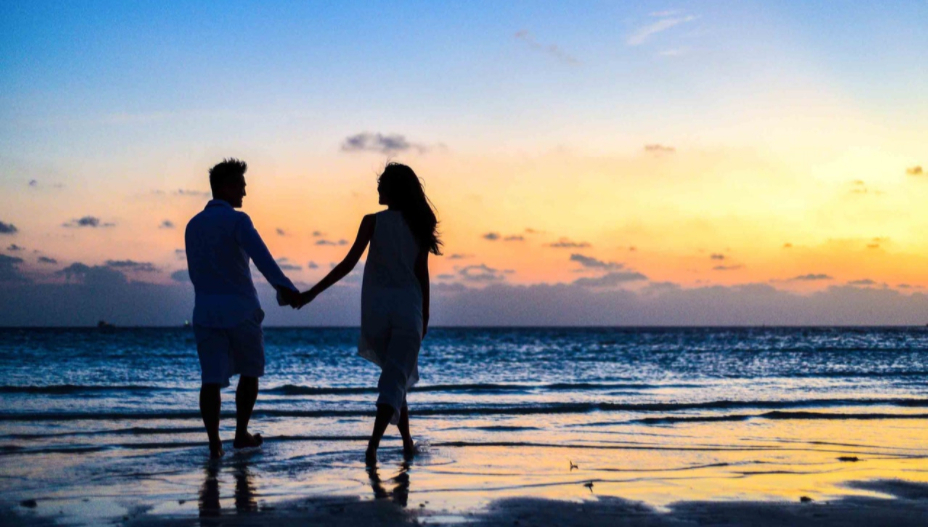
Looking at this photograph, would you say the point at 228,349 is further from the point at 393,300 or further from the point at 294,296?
the point at 393,300

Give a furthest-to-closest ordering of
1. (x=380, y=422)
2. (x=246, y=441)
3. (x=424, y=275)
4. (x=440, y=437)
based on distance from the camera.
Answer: (x=440, y=437) → (x=246, y=441) → (x=424, y=275) → (x=380, y=422)

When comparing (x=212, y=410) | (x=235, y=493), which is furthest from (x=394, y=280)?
(x=235, y=493)

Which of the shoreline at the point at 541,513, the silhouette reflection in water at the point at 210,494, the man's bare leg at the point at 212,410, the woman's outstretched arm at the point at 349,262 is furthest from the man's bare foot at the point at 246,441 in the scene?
the shoreline at the point at 541,513

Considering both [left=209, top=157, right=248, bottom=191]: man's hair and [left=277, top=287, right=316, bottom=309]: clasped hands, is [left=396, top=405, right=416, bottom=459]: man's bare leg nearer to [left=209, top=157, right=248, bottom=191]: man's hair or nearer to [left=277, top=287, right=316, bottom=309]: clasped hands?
[left=277, top=287, right=316, bottom=309]: clasped hands

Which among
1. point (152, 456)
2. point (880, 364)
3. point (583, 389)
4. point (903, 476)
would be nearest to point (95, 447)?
point (152, 456)

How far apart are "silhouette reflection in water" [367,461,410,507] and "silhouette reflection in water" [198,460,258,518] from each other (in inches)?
25.9

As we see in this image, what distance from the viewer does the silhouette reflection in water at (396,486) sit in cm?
406

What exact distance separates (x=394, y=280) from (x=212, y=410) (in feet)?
5.23

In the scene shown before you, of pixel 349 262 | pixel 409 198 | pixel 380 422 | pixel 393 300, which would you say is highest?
pixel 409 198

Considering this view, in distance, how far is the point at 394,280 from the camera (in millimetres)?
5258

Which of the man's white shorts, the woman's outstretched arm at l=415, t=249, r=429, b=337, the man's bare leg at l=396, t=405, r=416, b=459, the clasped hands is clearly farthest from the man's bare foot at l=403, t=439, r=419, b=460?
the clasped hands

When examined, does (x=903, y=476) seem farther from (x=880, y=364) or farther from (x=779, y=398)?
(x=880, y=364)

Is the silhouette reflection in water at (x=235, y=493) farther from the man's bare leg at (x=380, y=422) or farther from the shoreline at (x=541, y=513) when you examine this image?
the man's bare leg at (x=380, y=422)

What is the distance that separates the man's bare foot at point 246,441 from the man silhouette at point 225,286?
0.33m
